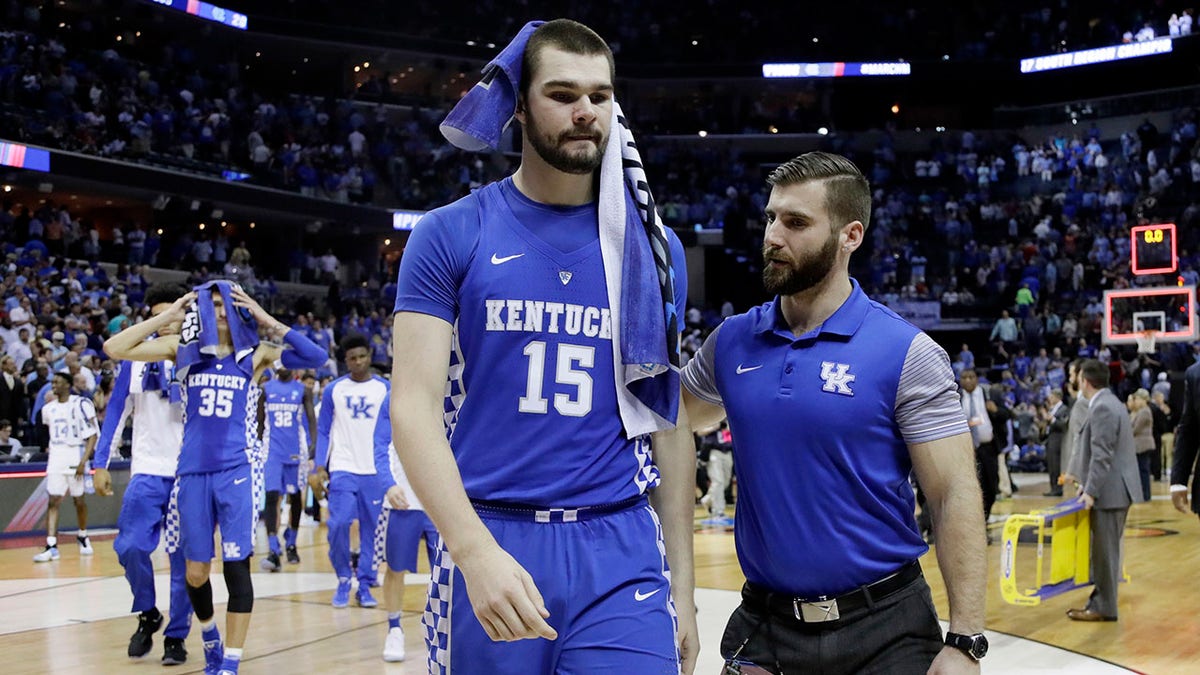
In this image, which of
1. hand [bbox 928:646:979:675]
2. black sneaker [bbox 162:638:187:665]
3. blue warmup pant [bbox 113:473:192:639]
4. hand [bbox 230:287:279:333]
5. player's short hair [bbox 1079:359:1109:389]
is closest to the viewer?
hand [bbox 928:646:979:675]

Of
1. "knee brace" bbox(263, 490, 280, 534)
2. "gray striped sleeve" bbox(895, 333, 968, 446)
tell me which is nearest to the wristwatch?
"gray striped sleeve" bbox(895, 333, 968, 446)

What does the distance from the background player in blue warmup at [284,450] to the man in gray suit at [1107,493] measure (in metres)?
7.70

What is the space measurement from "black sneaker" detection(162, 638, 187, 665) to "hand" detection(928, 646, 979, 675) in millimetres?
6029

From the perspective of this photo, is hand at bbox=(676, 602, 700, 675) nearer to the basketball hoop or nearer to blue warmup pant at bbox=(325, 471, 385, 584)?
blue warmup pant at bbox=(325, 471, 385, 584)

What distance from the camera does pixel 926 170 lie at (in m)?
37.1

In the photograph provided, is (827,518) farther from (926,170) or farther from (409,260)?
(926,170)

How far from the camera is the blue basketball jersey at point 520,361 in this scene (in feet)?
8.67

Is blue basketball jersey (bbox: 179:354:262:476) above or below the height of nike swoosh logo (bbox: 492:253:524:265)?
below

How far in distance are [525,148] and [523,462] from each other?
2.48 feet

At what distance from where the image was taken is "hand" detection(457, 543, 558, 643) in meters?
2.22

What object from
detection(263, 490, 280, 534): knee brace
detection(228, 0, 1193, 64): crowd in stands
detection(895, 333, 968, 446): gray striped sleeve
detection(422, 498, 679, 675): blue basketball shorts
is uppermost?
detection(228, 0, 1193, 64): crowd in stands

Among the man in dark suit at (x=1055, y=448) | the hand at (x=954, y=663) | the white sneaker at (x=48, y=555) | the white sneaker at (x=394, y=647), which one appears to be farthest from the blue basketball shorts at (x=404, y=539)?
the man in dark suit at (x=1055, y=448)

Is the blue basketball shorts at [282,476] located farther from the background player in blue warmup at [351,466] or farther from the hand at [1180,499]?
the hand at [1180,499]

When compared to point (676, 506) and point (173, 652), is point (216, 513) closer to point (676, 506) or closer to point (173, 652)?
point (173, 652)
